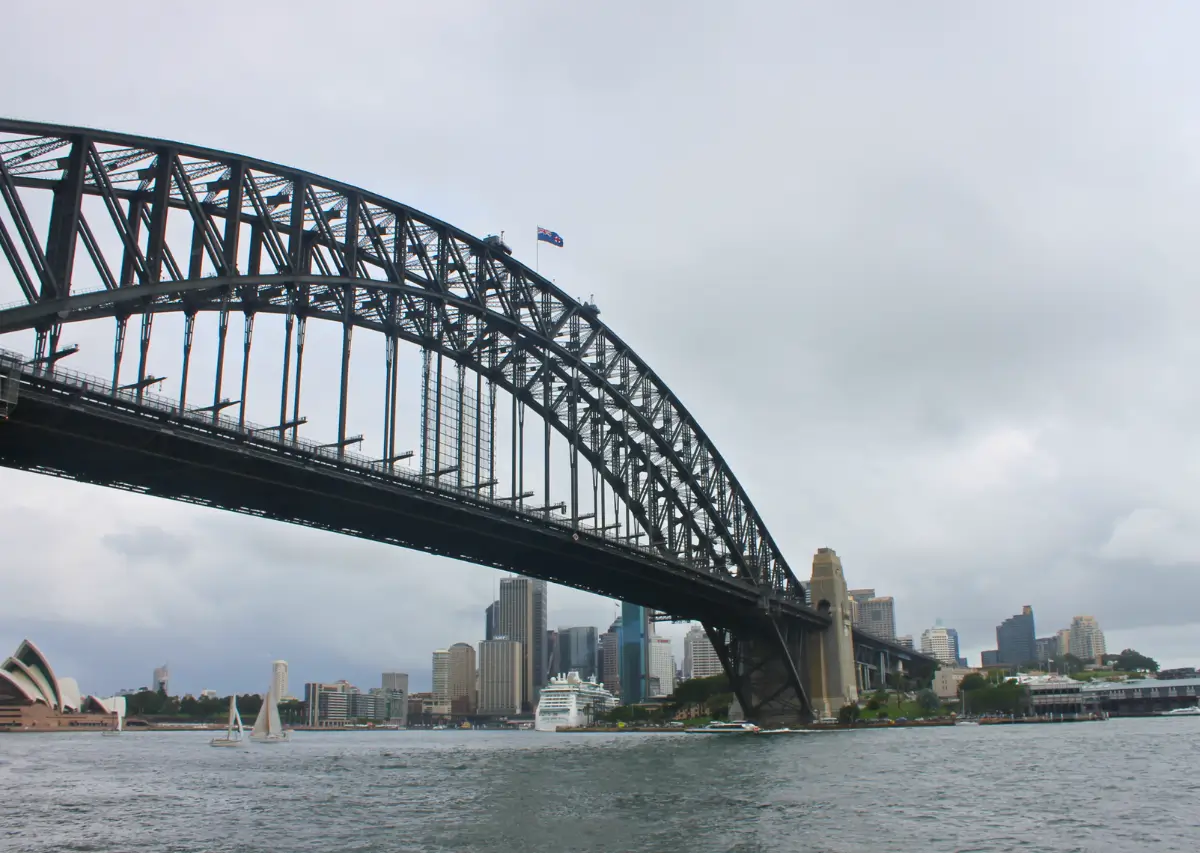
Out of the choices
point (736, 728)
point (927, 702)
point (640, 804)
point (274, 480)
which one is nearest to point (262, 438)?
point (274, 480)

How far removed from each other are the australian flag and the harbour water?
117ft

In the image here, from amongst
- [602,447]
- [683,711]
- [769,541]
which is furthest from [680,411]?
[683,711]

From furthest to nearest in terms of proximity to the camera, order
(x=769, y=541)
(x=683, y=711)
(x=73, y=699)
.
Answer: (x=73, y=699) < (x=683, y=711) < (x=769, y=541)

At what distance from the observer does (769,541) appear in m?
119

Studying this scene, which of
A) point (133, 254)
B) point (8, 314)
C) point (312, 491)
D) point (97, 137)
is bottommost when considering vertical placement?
point (312, 491)

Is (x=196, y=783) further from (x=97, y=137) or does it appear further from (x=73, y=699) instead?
(x=73, y=699)

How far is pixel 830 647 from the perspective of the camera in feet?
395

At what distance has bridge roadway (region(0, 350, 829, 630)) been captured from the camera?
149 feet

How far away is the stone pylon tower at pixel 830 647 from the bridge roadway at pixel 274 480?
37.7 m

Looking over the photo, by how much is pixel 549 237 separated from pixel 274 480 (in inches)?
1219

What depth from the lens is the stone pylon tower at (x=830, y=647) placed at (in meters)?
118

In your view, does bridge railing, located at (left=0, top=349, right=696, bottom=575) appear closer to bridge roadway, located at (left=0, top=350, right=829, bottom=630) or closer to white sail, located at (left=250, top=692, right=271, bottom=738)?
bridge roadway, located at (left=0, top=350, right=829, bottom=630)

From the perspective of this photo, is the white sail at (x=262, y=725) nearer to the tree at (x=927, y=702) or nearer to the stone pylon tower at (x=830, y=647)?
the stone pylon tower at (x=830, y=647)

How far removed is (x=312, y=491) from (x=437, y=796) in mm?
19697
